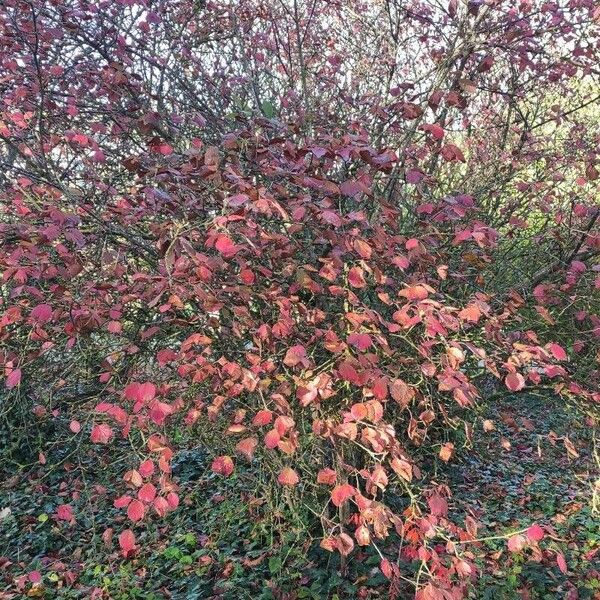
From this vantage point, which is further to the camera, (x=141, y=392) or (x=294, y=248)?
(x=294, y=248)

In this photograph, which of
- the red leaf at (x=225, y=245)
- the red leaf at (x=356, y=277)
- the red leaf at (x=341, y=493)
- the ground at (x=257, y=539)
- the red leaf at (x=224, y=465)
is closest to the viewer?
the red leaf at (x=225, y=245)

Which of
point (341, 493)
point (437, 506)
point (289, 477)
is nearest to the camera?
point (341, 493)

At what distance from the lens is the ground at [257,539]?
336cm

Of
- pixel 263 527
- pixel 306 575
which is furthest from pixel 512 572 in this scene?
pixel 263 527

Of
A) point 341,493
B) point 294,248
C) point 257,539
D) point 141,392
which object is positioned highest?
point 294,248

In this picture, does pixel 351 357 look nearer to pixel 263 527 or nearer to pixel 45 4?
pixel 263 527

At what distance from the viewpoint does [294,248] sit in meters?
2.52

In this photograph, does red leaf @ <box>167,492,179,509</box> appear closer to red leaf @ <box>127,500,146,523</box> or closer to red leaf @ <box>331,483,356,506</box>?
red leaf @ <box>127,500,146,523</box>

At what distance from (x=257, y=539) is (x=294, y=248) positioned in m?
2.12

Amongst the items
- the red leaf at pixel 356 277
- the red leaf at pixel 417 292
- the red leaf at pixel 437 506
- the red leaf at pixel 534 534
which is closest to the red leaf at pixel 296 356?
the red leaf at pixel 356 277

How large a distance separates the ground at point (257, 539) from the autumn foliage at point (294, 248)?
0.76 ft

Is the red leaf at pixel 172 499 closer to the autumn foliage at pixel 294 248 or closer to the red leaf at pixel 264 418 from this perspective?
the autumn foliage at pixel 294 248

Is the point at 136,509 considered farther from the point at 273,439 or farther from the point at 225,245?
the point at 225,245

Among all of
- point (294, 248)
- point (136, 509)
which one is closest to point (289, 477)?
point (136, 509)
